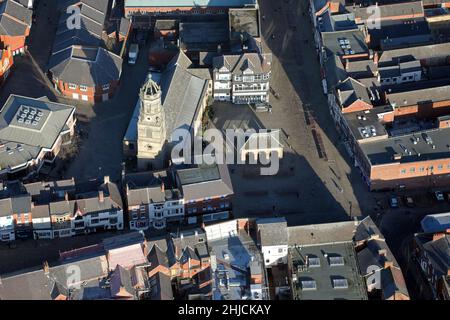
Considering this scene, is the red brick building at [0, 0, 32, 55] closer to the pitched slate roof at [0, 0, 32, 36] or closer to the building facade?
the pitched slate roof at [0, 0, 32, 36]

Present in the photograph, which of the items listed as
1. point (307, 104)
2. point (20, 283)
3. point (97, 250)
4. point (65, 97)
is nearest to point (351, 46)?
point (307, 104)

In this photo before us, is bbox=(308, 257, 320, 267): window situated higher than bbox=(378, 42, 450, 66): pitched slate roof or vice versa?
bbox=(378, 42, 450, 66): pitched slate roof

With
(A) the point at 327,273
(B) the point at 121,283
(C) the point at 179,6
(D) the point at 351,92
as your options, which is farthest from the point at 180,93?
(A) the point at 327,273

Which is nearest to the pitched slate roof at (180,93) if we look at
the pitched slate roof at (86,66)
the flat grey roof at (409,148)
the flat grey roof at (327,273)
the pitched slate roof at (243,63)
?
the pitched slate roof at (243,63)

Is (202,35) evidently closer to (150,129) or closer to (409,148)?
(150,129)

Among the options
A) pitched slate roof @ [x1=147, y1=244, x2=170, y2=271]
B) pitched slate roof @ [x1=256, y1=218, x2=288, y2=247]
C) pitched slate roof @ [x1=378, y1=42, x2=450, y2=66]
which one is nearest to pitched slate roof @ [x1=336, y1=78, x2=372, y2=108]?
pitched slate roof @ [x1=378, y1=42, x2=450, y2=66]
